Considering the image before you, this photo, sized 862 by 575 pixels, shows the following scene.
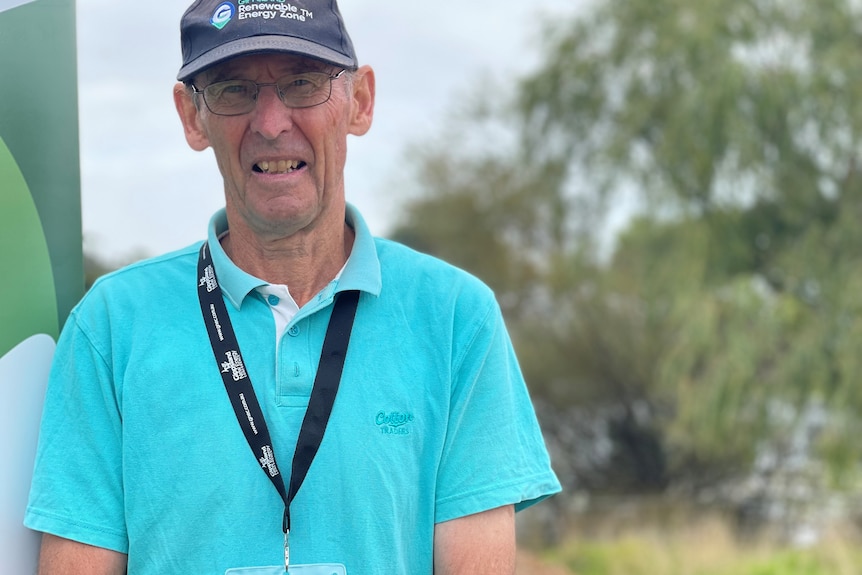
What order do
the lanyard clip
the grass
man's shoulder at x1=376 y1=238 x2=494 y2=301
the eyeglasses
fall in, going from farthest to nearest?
the grass
man's shoulder at x1=376 y1=238 x2=494 y2=301
the eyeglasses
the lanyard clip

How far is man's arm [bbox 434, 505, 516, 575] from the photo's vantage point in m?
1.90

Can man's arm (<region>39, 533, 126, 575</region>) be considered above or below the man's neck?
below

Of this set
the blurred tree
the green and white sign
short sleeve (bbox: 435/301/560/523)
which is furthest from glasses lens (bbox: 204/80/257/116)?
the blurred tree

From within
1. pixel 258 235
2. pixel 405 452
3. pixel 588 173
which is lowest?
pixel 405 452

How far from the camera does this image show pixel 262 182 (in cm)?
192

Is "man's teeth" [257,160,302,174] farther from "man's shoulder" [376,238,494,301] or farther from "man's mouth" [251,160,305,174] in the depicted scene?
"man's shoulder" [376,238,494,301]

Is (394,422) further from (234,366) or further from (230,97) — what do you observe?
(230,97)

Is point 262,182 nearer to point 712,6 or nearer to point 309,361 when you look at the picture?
point 309,361

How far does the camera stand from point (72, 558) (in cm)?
183

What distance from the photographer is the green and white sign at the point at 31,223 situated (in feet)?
6.37

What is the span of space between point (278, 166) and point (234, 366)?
0.36 meters

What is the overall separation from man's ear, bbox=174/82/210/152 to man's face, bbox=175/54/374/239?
5 cm

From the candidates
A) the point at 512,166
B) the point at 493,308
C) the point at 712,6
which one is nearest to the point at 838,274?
the point at 712,6

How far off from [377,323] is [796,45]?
1275 cm
